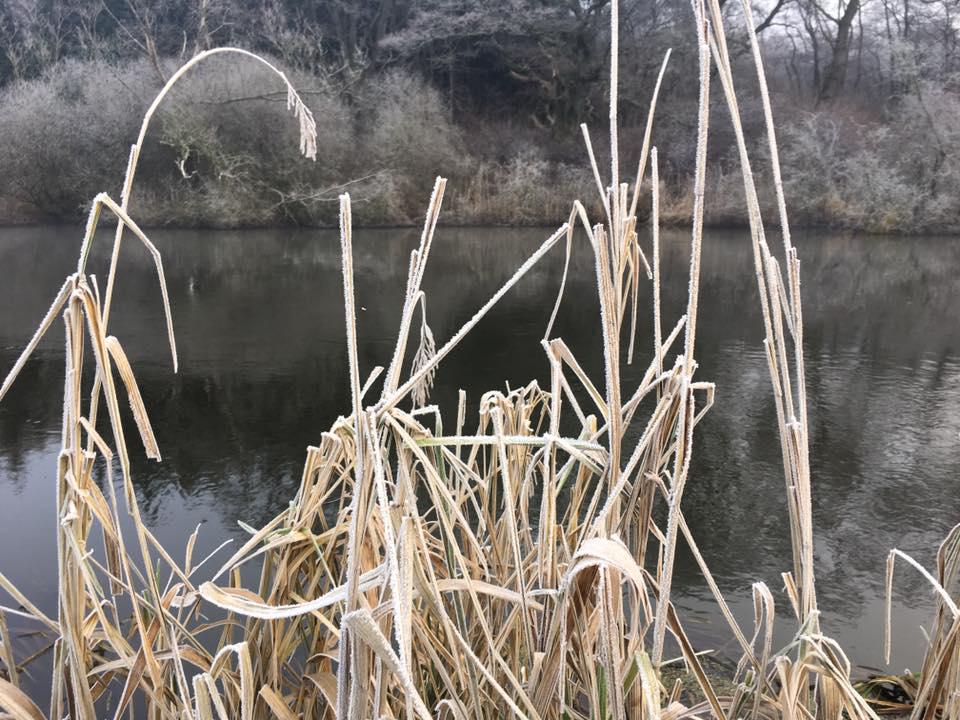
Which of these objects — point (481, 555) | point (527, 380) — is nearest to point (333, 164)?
point (527, 380)

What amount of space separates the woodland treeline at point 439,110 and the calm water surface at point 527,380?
3.55 m

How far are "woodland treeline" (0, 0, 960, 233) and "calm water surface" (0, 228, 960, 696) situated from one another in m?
3.55

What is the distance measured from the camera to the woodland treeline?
43.1 ft

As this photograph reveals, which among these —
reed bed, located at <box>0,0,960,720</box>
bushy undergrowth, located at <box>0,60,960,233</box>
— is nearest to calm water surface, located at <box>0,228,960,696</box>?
reed bed, located at <box>0,0,960,720</box>

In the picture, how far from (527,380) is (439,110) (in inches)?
470

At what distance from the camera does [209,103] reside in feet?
44.0

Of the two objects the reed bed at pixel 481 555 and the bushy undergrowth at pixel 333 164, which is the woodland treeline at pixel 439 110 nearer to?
the bushy undergrowth at pixel 333 164

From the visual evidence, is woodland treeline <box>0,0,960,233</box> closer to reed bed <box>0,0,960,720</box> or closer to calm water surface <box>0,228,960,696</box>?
calm water surface <box>0,228,960,696</box>

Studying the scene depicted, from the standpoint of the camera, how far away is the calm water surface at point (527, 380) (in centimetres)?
265

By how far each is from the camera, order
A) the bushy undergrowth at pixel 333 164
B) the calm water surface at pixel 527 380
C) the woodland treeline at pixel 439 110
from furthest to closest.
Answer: the woodland treeline at pixel 439 110
the bushy undergrowth at pixel 333 164
the calm water surface at pixel 527 380

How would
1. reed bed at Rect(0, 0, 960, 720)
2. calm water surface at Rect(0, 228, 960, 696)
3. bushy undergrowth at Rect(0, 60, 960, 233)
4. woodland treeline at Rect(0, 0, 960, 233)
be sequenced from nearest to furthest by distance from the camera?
reed bed at Rect(0, 0, 960, 720) → calm water surface at Rect(0, 228, 960, 696) → bushy undergrowth at Rect(0, 60, 960, 233) → woodland treeline at Rect(0, 0, 960, 233)

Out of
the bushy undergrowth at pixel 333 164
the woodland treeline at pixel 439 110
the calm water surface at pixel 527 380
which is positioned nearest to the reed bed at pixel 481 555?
the calm water surface at pixel 527 380

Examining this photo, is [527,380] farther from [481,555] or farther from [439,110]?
[439,110]

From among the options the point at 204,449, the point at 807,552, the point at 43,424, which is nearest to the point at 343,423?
the point at 807,552
